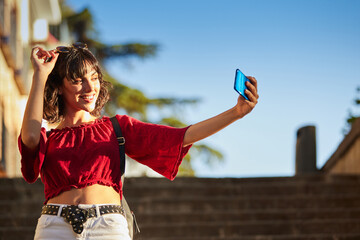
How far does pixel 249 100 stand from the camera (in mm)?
2895

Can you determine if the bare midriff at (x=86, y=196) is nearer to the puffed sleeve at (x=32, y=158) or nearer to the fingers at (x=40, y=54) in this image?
the puffed sleeve at (x=32, y=158)

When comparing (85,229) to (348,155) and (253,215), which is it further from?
(348,155)

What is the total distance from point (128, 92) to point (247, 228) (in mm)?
14067

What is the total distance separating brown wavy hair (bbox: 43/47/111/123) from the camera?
3115 millimetres

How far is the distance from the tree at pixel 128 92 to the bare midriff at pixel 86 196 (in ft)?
52.6

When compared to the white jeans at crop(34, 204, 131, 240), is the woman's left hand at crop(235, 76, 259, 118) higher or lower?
higher

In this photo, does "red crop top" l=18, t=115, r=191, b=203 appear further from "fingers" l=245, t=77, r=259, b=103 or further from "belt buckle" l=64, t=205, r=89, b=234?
"fingers" l=245, t=77, r=259, b=103

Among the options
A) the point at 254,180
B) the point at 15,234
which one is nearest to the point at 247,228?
the point at 254,180

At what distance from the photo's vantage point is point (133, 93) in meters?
21.8

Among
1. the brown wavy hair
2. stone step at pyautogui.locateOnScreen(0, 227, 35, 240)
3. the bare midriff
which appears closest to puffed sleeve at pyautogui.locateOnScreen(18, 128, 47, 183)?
the bare midriff

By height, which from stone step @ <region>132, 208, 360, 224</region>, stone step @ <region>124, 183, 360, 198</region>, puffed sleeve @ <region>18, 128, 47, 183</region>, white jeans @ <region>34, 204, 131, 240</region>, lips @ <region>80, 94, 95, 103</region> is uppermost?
lips @ <region>80, 94, 95, 103</region>

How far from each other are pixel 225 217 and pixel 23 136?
5544mm

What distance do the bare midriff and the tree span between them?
52.6 ft

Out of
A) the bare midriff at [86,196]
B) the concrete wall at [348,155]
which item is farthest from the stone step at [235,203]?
the bare midriff at [86,196]
